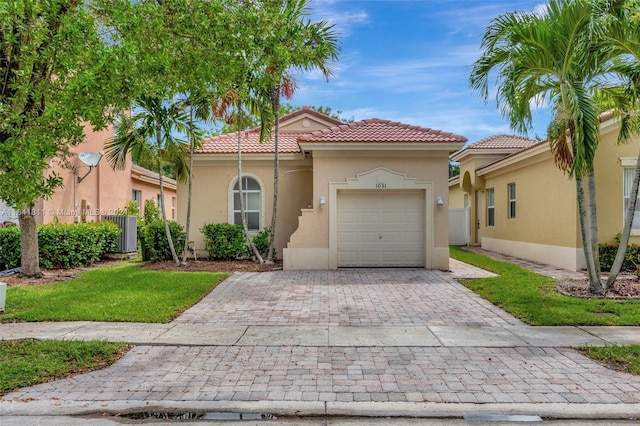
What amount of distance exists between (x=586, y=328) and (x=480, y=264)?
731 cm

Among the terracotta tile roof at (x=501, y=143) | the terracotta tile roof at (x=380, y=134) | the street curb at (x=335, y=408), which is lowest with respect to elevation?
the street curb at (x=335, y=408)

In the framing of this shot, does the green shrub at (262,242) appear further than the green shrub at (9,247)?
Yes

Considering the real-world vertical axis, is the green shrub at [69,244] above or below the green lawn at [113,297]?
above

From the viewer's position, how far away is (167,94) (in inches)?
334

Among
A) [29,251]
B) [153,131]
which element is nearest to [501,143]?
[153,131]

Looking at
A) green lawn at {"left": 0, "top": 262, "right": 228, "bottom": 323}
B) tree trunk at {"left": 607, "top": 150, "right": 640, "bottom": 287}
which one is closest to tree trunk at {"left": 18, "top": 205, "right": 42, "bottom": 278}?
→ green lawn at {"left": 0, "top": 262, "right": 228, "bottom": 323}

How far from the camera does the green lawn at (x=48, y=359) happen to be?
461cm

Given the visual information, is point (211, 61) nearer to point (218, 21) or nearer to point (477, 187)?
point (218, 21)

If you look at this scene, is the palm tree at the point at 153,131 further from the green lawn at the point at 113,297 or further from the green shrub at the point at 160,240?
the green lawn at the point at 113,297

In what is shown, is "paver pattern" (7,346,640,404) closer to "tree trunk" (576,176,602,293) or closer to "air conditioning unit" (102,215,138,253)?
"tree trunk" (576,176,602,293)

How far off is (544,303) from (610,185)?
Answer: 6525 mm

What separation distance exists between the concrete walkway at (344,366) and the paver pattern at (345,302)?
6cm

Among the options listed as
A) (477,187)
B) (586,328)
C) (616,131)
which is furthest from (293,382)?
(477,187)

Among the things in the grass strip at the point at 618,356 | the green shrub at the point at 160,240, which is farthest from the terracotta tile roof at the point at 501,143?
the grass strip at the point at 618,356
